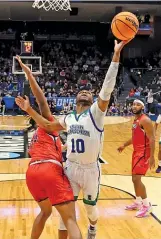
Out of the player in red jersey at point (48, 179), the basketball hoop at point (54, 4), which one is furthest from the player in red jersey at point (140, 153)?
the basketball hoop at point (54, 4)

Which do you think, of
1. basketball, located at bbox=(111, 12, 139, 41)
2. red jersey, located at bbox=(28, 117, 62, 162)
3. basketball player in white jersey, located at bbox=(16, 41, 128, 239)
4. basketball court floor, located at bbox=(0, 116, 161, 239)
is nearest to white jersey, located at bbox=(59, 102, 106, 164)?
basketball player in white jersey, located at bbox=(16, 41, 128, 239)

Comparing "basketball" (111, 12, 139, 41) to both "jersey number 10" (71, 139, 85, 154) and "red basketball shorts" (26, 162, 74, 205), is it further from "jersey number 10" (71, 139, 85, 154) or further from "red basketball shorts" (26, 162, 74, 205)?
"red basketball shorts" (26, 162, 74, 205)

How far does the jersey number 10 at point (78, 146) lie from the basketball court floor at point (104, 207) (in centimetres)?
173

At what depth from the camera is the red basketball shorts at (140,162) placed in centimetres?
644

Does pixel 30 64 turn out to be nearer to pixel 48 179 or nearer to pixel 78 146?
pixel 78 146

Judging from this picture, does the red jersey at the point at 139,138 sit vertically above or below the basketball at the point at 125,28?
below

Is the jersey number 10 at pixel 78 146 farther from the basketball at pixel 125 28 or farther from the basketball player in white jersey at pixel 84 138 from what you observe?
the basketball at pixel 125 28

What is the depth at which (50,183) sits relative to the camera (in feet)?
13.3

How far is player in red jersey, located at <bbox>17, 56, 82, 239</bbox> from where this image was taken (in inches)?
156

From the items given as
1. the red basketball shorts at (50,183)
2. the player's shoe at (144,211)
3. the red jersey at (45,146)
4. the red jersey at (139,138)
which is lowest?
the player's shoe at (144,211)

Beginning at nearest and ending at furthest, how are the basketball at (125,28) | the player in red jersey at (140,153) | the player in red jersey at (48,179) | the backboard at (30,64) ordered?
the player in red jersey at (48,179) < the basketball at (125,28) < the player in red jersey at (140,153) < the backboard at (30,64)

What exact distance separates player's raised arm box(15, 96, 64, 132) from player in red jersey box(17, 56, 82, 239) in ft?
0.54

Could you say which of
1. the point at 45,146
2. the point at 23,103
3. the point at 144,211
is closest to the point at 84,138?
the point at 45,146

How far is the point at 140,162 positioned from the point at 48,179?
2.66 meters
